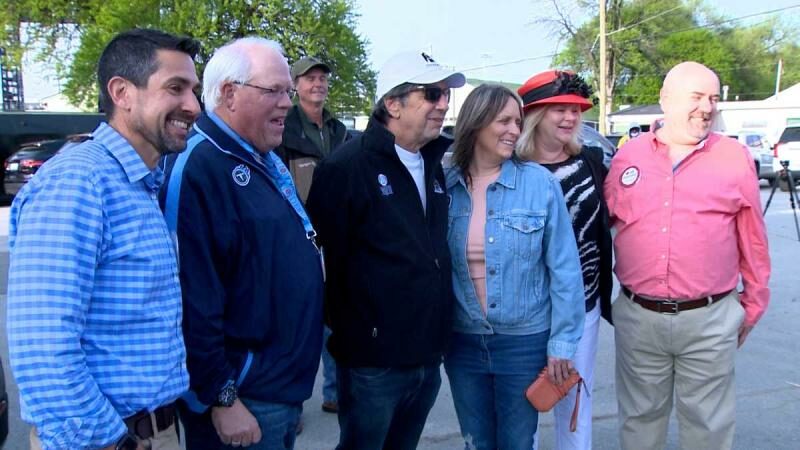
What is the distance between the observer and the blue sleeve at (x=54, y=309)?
1596 millimetres

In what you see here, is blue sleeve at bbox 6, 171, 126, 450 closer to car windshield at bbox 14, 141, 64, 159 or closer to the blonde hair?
the blonde hair

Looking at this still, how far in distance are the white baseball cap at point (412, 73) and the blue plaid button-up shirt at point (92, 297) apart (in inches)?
42.3

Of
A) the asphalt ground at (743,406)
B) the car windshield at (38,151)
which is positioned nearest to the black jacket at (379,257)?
the asphalt ground at (743,406)

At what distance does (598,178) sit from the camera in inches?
128

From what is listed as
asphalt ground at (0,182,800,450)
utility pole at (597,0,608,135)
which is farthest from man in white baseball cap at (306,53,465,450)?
utility pole at (597,0,608,135)

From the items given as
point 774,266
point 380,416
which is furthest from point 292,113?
point 774,266

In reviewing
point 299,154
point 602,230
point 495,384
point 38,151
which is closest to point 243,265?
point 495,384

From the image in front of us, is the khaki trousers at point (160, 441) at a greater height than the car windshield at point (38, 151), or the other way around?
the car windshield at point (38, 151)

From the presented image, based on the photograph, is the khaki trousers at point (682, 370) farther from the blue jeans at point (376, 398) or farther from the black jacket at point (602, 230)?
the blue jeans at point (376, 398)

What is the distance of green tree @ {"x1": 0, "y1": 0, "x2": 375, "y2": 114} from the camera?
22297 mm

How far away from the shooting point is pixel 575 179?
317 centimetres

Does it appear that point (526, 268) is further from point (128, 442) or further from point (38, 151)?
point (38, 151)

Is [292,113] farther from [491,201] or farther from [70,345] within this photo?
[70,345]

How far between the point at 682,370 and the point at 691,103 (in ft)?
4.02
